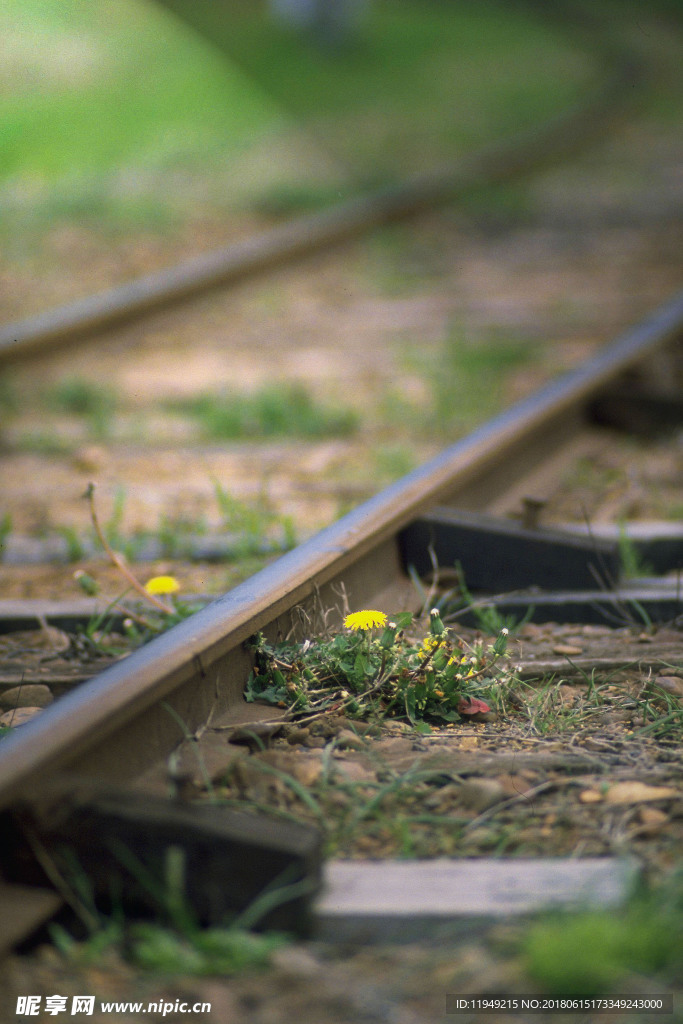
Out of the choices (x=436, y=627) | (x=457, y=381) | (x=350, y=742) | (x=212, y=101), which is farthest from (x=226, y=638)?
(x=212, y=101)

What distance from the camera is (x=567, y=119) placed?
1384cm

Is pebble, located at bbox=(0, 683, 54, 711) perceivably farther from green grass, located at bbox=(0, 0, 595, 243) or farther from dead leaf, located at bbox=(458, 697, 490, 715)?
green grass, located at bbox=(0, 0, 595, 243)

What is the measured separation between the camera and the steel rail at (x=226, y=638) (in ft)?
4.81

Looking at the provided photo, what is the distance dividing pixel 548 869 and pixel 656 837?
0.64 ft

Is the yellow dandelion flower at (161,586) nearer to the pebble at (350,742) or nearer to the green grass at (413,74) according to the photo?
the pebble at (350,742)

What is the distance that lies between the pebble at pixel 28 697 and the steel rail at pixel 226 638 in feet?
1.36

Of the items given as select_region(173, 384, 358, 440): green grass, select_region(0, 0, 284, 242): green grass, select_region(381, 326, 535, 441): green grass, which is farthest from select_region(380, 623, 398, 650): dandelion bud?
select_region(0, 0, 284, 242): green grass

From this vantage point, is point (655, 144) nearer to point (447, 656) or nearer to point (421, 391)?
point (421, 391)

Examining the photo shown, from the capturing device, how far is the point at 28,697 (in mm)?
2074

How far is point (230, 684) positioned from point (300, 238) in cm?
593

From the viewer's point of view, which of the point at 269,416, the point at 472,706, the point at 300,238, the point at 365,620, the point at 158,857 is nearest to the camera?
the point at 158,857

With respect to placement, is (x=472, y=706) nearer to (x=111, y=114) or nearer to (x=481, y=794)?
(x=481, y=794)

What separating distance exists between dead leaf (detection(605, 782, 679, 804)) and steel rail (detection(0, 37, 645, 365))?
12.7ft

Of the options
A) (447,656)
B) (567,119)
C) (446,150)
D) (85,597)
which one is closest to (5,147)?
(446,150)
